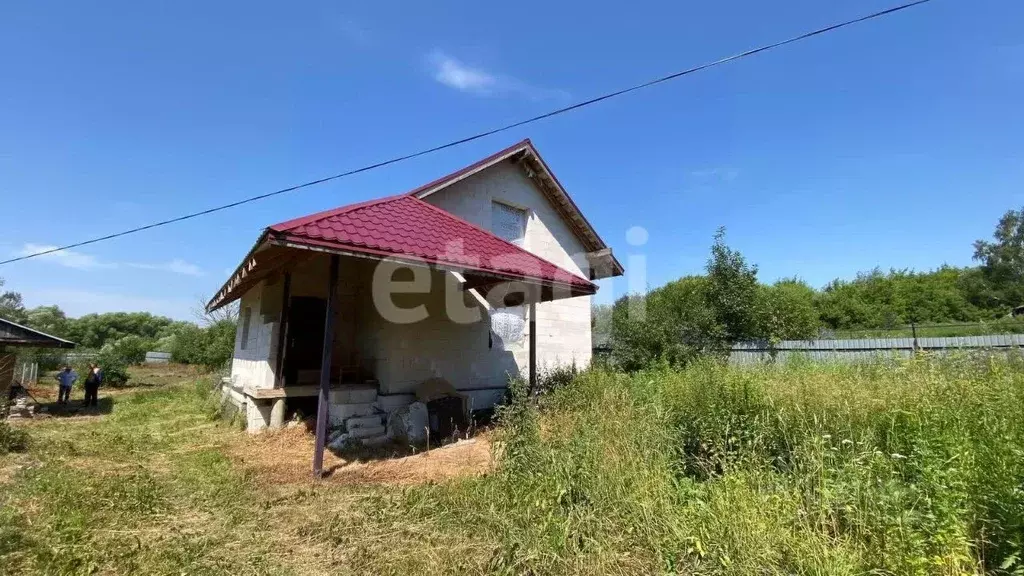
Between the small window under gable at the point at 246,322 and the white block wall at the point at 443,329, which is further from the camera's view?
the small window under gable at the point at 246,322

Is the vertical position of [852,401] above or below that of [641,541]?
above

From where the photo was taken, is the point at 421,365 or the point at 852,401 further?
the point at 421,365

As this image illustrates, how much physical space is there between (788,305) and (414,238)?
21505 mm

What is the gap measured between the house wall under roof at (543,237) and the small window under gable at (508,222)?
0.12m

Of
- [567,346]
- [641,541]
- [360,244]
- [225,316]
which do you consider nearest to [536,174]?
[567,346]

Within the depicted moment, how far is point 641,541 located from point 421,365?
5.82 m

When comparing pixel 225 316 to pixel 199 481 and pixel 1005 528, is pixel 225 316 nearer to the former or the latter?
pixel 199 481

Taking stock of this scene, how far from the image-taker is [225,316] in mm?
27859

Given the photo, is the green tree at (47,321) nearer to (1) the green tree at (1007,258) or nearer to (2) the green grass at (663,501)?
(2) the green grass at (663,501)

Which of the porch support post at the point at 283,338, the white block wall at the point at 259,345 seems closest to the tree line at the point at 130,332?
the white block wall at the point at 259,345

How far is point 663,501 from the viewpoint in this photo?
329 centimetres

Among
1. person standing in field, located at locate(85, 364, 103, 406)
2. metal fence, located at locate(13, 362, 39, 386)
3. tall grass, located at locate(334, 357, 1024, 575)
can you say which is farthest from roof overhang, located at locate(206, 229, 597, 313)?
metal fence, located at locate(13, 362, 39, 386)

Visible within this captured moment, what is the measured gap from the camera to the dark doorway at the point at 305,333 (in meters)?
9.48

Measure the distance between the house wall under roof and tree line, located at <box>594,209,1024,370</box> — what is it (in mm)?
2249
